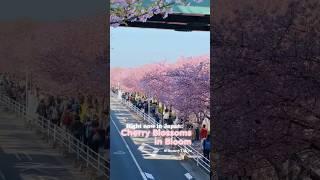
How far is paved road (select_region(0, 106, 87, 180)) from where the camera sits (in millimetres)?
5266

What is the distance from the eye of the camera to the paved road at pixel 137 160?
525 centimetres

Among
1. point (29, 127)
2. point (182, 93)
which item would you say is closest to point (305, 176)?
point (182, 93)

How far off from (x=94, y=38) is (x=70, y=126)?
0.86m

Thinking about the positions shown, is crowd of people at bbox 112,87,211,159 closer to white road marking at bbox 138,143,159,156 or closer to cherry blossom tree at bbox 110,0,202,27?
white road marking at bbox 138,143,159,156

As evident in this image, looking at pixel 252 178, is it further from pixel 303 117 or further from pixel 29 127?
pixel 29 127

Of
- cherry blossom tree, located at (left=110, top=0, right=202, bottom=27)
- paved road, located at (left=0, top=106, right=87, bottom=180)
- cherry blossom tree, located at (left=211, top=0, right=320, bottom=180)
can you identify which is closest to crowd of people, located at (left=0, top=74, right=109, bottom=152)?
paved road, located at (left=0, top=106, right=87, bottom=180)

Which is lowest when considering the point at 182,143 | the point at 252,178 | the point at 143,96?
the point at 252,178

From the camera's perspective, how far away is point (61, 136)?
5371 mm

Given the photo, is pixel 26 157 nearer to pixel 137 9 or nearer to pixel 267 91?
pixel 137 9

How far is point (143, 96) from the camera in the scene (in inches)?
215

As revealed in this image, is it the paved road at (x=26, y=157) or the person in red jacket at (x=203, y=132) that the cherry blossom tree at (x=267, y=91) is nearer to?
the person in red jacket at (x=203, y=132)

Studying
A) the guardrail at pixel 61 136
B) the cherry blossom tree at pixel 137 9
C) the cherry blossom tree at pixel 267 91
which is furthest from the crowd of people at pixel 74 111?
the cherry blossom tree at pixel 267 91

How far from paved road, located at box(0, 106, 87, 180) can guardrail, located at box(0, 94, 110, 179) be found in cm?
8

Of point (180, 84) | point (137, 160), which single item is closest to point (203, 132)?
point (180, 84)
